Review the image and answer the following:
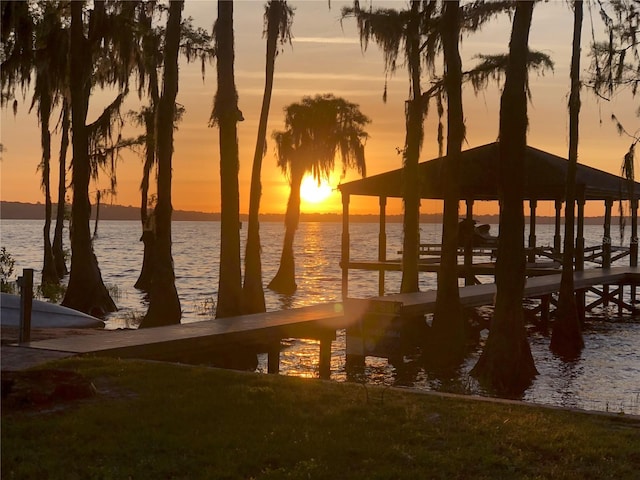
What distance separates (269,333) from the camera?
15211 mm

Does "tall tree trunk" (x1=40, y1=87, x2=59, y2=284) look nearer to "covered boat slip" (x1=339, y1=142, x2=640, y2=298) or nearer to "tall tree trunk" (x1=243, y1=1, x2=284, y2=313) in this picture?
"tall tree trunk" (x1=243, y1=1, x2=284, y2=313)

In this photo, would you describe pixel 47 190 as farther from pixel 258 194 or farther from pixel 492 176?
pixel 492 176

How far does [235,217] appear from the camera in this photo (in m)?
21.2

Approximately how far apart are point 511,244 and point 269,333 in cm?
505

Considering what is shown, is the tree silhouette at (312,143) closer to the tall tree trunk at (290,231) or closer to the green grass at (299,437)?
the tall tree trunk at (290,231)

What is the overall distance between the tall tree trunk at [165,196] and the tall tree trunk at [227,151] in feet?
3.61

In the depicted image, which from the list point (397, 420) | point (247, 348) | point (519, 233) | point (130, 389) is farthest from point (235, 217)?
point (397, 420)

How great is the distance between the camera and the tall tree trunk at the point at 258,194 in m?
24.5

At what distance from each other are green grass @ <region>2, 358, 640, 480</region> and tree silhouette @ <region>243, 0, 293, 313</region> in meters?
14.7

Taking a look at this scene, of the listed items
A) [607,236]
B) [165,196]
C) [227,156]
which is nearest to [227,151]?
[227,156]

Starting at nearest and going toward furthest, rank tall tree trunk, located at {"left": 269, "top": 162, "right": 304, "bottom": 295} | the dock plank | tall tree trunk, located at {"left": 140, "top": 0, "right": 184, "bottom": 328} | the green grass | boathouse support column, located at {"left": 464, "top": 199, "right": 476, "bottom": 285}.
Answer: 1. the green grass
2. the dock plank
3. tall tree trunk, located at {"left": 140, "top": 0, "right": 184, "bottom": 328}
4. boathouse support column, located at {"left": 464, "top": 199, "right": 476, "bottom": 285}
5. tall tree trunk, located at {"left": 269, "top": 162, "right": 304, "bottom": 295}

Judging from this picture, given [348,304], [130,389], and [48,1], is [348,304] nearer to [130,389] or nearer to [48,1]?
[130,389]

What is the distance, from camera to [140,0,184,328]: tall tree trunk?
20406mm

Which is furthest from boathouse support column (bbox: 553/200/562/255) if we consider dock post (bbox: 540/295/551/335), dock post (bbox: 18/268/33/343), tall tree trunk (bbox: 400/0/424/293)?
dock post (bbox: 18/268/33/343)
